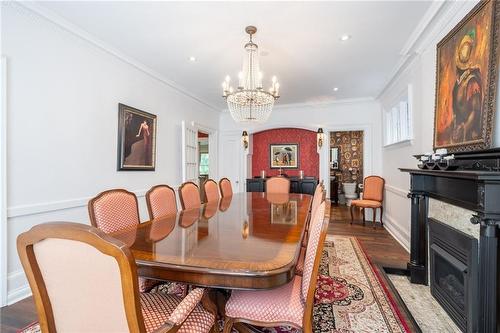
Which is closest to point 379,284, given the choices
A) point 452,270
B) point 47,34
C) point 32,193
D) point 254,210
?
point 452,270

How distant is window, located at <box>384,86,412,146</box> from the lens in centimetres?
343

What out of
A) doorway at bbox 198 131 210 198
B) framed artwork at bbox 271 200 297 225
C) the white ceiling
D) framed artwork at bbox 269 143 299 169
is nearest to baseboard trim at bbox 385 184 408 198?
the white ceiling

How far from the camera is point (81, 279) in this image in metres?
0.79

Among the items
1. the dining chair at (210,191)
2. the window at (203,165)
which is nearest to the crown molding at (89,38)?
the dining chair at (210,191)

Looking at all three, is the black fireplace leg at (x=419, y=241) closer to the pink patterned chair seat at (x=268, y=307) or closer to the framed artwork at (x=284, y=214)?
the framed artwork at (x=284, y=214)

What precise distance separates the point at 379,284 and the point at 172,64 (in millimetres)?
3687

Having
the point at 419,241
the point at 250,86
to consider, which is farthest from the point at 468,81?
the point at 250,86

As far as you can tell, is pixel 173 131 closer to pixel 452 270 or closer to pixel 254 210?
pixel 254 210

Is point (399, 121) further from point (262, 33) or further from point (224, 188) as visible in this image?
point (224, 188)

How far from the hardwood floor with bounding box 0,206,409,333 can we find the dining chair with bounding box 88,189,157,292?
100 cm

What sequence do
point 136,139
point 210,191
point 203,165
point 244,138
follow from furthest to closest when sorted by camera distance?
point 203,165, point 244,138, point 136,139, point 210,191

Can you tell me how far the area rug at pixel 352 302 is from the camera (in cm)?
170

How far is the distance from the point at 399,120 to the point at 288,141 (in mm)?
3203

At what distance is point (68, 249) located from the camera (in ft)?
2.50
